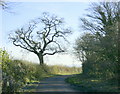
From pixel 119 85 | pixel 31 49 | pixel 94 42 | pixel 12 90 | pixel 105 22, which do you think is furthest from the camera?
pixel 31 49

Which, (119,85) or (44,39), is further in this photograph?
(44,39)

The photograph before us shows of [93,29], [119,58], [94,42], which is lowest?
[119,58]

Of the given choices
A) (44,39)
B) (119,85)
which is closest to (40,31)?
(44,39)

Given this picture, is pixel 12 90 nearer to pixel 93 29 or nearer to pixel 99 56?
pixel 99 56

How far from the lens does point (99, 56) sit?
17.6 meters

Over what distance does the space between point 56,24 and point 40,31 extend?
3147mm

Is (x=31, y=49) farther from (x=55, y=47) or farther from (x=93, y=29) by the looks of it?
(x=93, y=29)

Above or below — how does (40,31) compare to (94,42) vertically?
above

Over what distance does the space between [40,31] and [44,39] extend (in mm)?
1597

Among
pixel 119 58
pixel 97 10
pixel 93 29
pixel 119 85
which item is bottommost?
pixel 119 85

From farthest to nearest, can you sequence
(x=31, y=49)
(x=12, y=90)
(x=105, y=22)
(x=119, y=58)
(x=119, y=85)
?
(x=31, y=49)
(x=105, y=22)
(x=119, y=58)
(x=119, y=85)
(x=12, y=90)

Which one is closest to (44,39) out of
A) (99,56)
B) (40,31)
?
(40,31)

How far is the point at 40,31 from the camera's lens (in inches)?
1609

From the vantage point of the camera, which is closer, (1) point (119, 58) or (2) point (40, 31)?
(1) point (119, 58)
